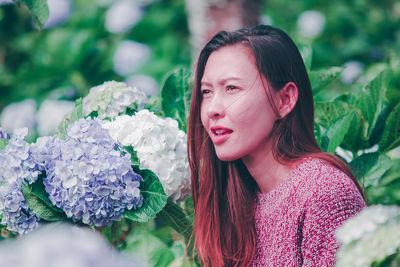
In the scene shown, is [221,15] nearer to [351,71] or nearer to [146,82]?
[146,82]

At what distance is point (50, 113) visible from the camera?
120 inches

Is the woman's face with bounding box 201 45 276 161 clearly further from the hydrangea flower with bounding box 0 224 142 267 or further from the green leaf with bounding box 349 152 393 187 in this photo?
the hydrangea flower with bounding box 0 224 142 267

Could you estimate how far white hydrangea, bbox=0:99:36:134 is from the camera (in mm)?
3230

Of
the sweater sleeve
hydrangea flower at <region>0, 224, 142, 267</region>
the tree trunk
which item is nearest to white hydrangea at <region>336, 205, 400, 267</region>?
hydrangea flower at <region>0, 224, 142, 267</region>

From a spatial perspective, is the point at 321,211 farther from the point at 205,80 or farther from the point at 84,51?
the point at 84,51

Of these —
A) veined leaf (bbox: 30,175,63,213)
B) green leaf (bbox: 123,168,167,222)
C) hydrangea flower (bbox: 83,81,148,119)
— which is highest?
hydrangea flower (bbox: 83,81,148,119)

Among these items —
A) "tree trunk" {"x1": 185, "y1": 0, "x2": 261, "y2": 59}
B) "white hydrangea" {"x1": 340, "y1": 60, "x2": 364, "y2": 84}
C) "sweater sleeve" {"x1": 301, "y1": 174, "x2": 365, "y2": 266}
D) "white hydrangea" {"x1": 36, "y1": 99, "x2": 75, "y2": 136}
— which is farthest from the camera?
"white hydrangea" {"x1": 340, "y1": 60, "x2": 364, "y2": 84}

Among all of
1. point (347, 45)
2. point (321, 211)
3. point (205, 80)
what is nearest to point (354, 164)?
point (321, 211)

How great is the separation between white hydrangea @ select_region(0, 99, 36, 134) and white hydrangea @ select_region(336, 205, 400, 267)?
289 cm

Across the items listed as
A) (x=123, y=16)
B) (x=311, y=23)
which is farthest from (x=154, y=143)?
(x=311, y=23)

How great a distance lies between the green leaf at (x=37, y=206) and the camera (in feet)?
3.79

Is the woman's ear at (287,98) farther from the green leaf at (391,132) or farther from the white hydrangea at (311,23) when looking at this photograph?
the white hydrangea at (311,23)

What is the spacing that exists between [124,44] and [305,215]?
308cm

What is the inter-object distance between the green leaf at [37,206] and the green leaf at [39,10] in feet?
1.72
